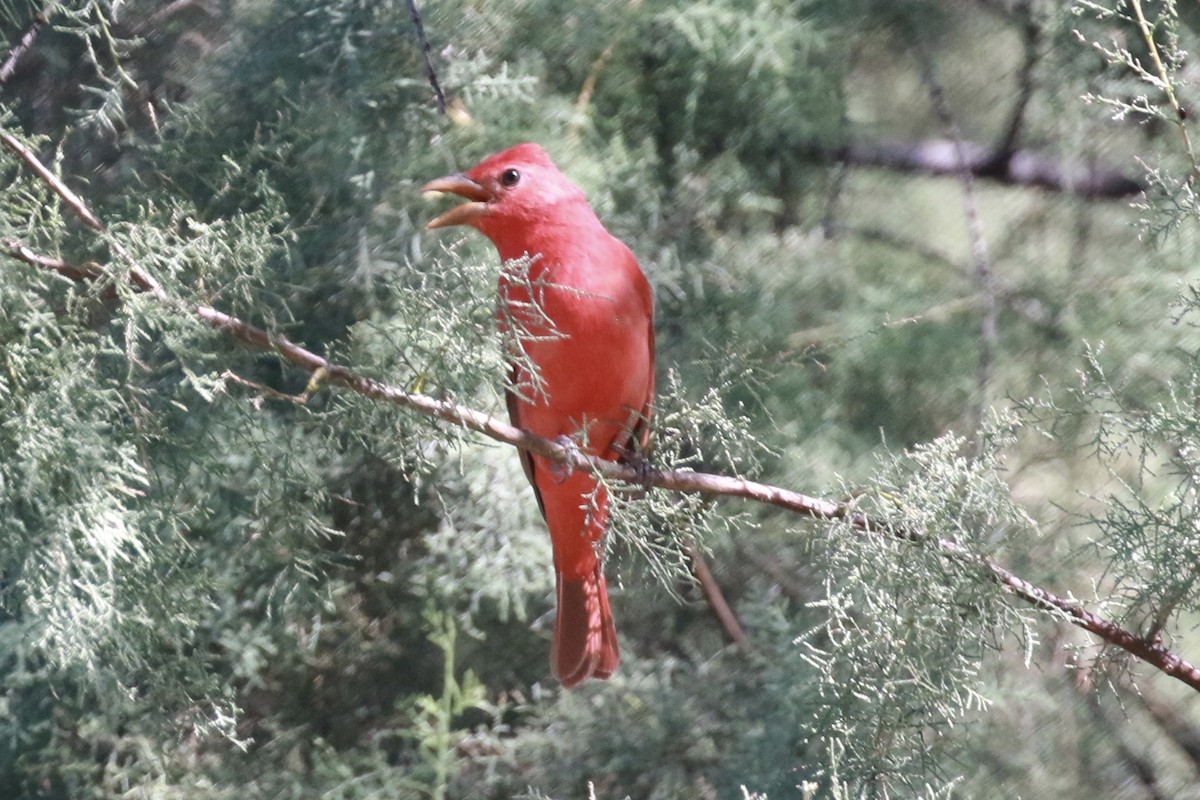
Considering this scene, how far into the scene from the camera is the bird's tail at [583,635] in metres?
2.66

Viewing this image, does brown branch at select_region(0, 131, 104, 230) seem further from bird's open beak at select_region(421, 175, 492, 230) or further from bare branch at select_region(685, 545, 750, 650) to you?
bare branch at select_region(685, 545, 750, 650)

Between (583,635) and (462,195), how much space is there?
879 mm

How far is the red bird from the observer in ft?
8.23

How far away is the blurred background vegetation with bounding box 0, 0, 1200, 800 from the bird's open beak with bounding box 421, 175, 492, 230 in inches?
4.7

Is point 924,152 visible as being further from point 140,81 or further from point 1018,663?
point 140,81

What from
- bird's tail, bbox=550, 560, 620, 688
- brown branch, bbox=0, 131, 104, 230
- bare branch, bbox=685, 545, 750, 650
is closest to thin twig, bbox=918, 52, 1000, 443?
bare branch, bbox=685, 545, 750, 650

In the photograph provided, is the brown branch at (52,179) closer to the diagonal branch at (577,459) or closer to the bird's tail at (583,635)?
the diagonal branch at (577,459)

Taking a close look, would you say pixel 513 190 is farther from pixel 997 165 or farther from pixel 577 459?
pixel 997 165

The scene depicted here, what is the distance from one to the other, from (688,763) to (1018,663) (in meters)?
0.88

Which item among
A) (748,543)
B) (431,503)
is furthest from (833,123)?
(431,503)

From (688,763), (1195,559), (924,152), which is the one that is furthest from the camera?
(924,152)

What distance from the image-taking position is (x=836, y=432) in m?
3.15

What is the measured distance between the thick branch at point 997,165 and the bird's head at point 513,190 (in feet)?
3.71

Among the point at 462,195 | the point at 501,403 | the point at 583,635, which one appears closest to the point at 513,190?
the point at 462,195
